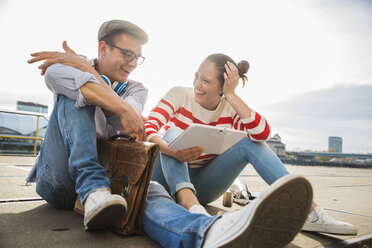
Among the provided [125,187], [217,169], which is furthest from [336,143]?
[125,187]

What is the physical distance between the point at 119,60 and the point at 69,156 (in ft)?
2.55

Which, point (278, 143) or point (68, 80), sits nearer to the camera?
point (68, 80)

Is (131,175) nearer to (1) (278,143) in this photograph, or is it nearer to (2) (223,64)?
(2) (223,64)

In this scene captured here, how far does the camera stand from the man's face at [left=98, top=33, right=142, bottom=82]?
1998 millimetres

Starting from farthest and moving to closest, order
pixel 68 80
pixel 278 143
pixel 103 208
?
pixel 278 143 < pixel 68 80 < pixel 103 208

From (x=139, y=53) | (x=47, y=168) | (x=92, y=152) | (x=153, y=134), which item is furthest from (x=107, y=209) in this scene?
(x=139, y=53)

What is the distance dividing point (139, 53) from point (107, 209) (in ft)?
3.94

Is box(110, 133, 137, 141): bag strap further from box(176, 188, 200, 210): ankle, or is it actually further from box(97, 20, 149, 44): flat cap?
box(97, 20, 149, 44): flat cap

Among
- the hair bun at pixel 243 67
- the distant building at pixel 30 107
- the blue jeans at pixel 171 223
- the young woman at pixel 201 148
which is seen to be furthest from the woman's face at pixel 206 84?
the distant building at pixel 30 107

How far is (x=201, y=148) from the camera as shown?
187cm

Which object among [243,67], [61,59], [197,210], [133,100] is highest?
[243,67]

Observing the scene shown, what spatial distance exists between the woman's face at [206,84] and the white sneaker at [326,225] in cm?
109

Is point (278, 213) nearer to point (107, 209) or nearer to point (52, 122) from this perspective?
point (107, 209)

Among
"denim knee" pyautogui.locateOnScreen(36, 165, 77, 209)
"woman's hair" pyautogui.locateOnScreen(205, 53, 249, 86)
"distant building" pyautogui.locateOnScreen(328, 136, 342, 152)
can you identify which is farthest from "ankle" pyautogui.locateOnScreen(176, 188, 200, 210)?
"distant building" pyautogui.locateOnScreen(328, 136, 342, 152)
